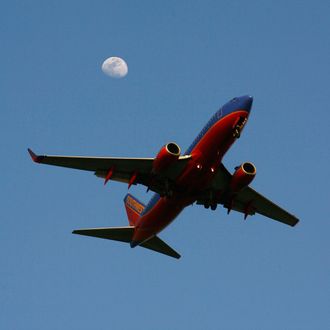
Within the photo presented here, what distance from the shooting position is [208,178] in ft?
150

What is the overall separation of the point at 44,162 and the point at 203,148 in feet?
30.9

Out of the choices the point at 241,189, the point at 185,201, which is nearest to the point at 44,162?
the point at 185,201

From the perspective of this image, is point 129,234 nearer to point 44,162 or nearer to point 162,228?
point 162,228

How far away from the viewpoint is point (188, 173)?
4516 cm

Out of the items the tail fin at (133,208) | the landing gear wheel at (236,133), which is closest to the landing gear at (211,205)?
the landing gear wheel at (236,133)

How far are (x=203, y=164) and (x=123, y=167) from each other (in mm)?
5125

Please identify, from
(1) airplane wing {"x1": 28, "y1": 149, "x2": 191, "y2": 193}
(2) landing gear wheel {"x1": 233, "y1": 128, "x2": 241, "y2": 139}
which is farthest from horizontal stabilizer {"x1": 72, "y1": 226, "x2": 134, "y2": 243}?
(2) landing gear wheel {"x1": 233, "y1": 128, "x2": 241, "y2": 139}

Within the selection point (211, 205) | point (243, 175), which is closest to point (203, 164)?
point (243, 175)

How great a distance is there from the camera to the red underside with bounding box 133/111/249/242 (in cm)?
4431

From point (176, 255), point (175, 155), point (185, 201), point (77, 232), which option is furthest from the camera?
point (176, 255)

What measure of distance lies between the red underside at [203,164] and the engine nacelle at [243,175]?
2.11 metres

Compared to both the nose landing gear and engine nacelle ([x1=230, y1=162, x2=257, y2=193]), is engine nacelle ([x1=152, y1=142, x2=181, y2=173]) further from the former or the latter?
engine nacelle ([x1=230, y1=162, x2=257, y2=193])

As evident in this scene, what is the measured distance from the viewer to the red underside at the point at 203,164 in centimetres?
4431

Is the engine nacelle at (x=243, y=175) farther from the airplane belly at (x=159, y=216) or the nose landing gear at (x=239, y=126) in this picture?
the airplane belly at (x=159, y=216)
